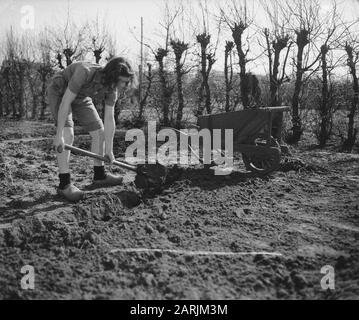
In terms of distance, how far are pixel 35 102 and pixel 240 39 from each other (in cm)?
1406

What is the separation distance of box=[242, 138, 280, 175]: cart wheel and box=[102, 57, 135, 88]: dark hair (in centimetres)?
199

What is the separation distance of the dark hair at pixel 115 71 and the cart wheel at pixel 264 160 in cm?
199

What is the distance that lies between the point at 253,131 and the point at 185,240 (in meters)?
2.16

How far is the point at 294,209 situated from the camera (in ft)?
10.7

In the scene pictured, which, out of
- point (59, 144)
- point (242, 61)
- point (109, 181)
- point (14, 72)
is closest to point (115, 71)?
point (59, 144)

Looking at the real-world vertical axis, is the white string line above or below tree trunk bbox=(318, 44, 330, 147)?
below

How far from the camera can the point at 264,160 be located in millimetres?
4555

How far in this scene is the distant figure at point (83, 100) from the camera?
10.1ft

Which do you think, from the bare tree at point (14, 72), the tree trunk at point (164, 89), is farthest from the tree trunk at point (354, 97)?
the bare tree at point (14, 72)

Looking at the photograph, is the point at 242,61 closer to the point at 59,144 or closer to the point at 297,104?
the point at 297,104

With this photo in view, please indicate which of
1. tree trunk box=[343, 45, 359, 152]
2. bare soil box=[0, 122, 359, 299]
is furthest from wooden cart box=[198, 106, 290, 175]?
tree trunk box=[343, 45, 359, 152]

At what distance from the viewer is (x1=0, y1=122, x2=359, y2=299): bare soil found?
6.45 feet

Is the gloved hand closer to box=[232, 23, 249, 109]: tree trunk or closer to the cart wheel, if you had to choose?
the cart wheel
